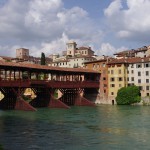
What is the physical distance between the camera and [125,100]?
69.9 metres

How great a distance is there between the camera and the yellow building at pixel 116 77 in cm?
7500

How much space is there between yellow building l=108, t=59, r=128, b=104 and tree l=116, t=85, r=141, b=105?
3.76 m

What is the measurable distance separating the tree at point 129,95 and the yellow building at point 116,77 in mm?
3755

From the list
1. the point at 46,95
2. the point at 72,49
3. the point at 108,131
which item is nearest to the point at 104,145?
the point at 108,131

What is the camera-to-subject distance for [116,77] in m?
75.6

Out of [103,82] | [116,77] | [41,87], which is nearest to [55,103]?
[41,87]

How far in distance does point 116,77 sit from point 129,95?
7235 mm

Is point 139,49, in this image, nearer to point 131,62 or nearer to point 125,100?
point 131,62

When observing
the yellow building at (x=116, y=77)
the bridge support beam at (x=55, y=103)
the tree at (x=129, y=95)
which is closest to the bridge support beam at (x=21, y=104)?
the bridge support beam at (x=55, y=103)

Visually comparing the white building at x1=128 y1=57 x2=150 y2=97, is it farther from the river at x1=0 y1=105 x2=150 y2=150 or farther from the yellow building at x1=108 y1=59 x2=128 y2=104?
the river at x1=0 y1=105 x2=150 y2=150

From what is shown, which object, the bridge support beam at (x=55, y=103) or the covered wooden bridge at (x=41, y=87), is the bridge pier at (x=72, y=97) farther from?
the bridge support beam at (x=55, y=103)

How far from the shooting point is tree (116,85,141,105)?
69.3 metres

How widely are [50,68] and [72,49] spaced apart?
89.4 m

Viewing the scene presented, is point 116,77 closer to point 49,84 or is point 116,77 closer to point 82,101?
point 82,101
